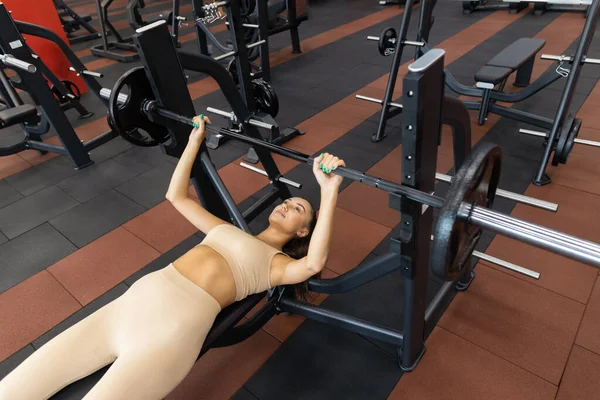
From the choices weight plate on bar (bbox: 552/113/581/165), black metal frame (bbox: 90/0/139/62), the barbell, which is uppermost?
the barbell

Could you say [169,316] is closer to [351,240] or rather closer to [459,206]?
[459,206]

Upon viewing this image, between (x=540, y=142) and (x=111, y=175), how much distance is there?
2.92m

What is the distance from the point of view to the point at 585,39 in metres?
1.92

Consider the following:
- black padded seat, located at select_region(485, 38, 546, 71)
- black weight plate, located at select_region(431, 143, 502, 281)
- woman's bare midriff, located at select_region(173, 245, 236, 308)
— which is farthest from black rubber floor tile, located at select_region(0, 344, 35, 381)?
black padded seat, located at select_region(485, 38, 546, 71)

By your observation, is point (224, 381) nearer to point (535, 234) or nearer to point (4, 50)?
point (535, 234)

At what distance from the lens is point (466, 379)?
4.58 ft

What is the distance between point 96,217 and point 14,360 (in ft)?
3.11

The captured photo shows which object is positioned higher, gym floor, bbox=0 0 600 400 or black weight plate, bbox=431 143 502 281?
black weight plate, bbox=431 143 502 281

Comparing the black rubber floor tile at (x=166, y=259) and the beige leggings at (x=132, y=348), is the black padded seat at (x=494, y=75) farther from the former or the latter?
the beige leggings at (x=132, y=348)

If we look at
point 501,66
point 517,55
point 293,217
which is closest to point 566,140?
point 501,66

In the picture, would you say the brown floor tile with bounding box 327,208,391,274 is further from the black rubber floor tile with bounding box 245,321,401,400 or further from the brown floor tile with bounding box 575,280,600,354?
the brown floor tile with bounding box 575,280,600,354

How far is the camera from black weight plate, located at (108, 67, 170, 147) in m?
1.43

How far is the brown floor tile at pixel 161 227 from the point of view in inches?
83.9

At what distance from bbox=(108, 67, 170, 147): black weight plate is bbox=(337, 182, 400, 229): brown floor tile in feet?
3.78
